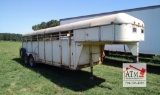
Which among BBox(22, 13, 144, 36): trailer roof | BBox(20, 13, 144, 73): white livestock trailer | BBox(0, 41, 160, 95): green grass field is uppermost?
BBox(22, 13, 144, 36): trailer roof

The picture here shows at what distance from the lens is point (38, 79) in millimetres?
8234

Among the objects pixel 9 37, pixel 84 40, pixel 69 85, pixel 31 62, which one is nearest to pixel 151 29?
pixel 84 40

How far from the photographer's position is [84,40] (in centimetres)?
666

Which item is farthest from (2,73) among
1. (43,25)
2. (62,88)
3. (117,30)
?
(43,25)

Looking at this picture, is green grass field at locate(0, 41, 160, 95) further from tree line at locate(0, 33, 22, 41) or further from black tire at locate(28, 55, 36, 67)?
tree line at locate(0, 33, 22, 41)

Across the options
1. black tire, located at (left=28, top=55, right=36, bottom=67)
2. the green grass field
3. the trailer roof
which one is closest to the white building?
the green grass field

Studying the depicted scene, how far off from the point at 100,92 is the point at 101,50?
2.46 metres

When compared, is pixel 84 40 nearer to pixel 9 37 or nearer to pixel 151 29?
pixel 151 29

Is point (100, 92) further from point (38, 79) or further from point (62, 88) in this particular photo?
point (38, 79)

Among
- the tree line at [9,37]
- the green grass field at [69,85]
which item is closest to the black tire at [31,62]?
the green grass field at [69,85]

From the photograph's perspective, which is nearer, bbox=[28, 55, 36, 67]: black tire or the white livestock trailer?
the white livestock trailer

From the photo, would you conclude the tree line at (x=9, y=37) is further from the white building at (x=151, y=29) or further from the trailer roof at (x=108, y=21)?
the trailer roof at (x=108, y=21)

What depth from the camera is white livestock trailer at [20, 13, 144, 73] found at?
18.3 feet

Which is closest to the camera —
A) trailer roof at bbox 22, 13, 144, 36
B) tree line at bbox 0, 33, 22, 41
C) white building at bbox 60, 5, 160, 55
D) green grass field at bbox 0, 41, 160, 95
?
trailer roof at bbox 22, 13, 144, 36
